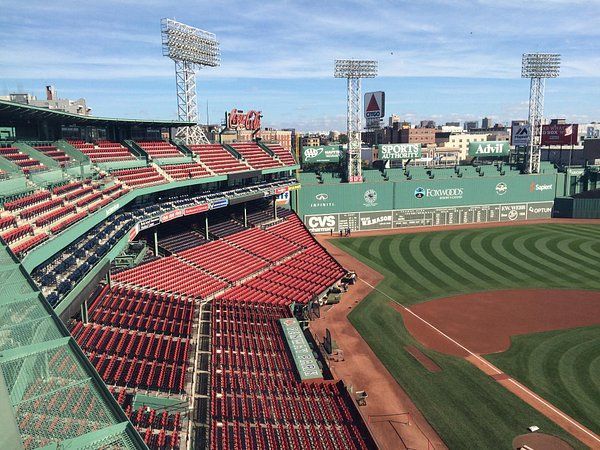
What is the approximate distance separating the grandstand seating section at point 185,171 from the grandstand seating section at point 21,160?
1283cm

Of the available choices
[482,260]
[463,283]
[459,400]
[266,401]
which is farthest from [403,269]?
[266,401]

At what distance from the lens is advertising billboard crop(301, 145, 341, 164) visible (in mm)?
67125

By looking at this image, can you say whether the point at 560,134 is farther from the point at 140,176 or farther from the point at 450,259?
the point at 140,176

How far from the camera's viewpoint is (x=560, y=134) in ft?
247

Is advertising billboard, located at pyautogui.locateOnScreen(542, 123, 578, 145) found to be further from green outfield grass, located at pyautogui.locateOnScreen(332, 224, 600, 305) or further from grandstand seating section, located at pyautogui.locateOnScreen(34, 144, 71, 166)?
grandstand seating section, located at pyautogui.locateOnScreen(34, 144, 71, 166)

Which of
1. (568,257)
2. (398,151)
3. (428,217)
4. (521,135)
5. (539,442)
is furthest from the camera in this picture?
(521,135)

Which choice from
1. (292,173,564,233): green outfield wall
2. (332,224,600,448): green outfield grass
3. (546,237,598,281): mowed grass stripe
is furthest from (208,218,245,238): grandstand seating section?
(546,237,598,281): mowed grass stripe

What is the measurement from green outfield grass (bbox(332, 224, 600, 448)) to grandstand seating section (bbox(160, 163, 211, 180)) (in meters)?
19.8

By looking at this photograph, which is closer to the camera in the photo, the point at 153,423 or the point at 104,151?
the point at 153,423

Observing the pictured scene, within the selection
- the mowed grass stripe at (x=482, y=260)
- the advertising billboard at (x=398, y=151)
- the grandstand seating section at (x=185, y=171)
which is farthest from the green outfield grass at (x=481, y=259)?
the grandstand seating section at (x=185, y=171)

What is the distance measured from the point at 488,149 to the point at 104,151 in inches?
2373

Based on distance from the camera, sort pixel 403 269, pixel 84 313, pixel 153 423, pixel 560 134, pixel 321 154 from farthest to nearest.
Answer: pixel 560 134
pixel 321 154
pixel 403 269
pixel 84 313
pixel 153 423

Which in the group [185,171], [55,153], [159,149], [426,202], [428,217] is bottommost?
[428,217]

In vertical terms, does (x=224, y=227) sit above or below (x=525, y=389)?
above
